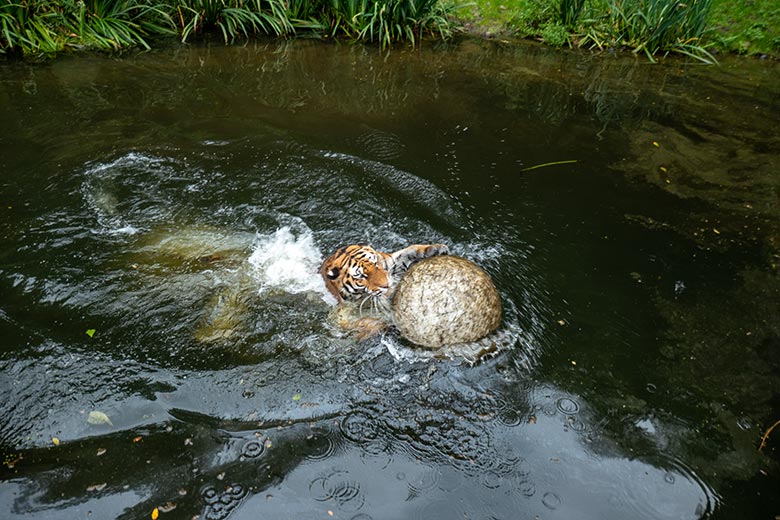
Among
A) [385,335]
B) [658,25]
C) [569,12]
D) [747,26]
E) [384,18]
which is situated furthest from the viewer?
[569,12]

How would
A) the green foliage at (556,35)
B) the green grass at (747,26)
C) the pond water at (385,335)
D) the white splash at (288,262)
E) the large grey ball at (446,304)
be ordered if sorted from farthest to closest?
the green foliage at (556,35) < the green grass at (747,26) < the white splash at (288,262) < the large grey ball at (446,304) < the pond water at (385,335)

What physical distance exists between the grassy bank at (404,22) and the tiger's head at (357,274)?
22.8ft

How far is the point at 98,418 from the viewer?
11.3ft

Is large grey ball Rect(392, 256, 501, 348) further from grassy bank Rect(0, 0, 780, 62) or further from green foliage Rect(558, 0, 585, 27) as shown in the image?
green foliage Rect(558, 0, 585, 27)

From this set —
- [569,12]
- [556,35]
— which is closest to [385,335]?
[556,35]

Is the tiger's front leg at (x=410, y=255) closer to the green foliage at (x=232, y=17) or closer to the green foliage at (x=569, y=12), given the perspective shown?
the green foliage at (x=232, y=17)

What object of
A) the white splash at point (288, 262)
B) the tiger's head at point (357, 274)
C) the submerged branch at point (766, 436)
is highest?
the tiger's head at point (357, 274)

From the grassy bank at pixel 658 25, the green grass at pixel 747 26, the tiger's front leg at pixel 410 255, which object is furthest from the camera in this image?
the green grass at pixel 747 26

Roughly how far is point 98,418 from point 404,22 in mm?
9048

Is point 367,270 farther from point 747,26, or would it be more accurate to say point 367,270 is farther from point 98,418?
point 747,26

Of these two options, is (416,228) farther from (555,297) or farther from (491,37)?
(491,37)

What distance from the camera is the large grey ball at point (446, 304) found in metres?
3.71

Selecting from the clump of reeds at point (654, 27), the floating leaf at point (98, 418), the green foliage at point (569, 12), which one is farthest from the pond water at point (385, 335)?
the green foliage at point (569, 12)

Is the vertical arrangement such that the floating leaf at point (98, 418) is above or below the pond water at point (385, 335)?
Result: below
